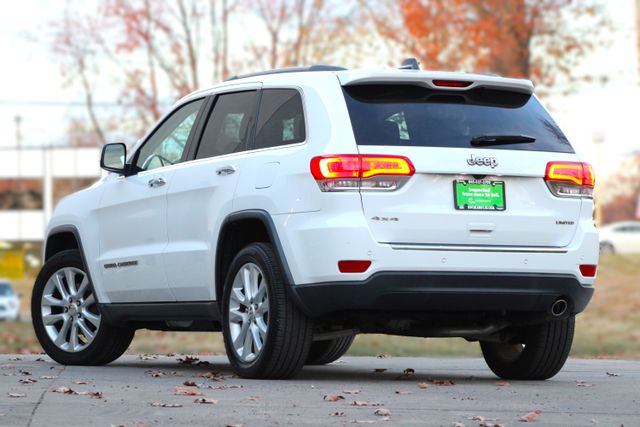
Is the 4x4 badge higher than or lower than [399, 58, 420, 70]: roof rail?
lower

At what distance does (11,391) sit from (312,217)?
202 centimetres

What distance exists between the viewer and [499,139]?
8469 mm

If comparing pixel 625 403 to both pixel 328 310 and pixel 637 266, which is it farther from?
pixel 637 266

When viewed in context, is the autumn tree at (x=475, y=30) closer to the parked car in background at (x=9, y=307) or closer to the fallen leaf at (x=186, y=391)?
the parked car in background at (x=9, y=307)

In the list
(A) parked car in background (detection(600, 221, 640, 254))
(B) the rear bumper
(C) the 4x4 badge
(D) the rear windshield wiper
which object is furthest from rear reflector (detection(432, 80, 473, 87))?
(A) parked car in background (detection(600, 221, 640, 254))

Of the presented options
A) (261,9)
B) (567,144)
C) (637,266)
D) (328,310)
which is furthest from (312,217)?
(637,266)

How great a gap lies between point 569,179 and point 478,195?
2.26ft

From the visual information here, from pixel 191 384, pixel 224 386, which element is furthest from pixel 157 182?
pixel 224 386

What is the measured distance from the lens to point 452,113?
8562 millimetres

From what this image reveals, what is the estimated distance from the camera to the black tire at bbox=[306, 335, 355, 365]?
1099 cm

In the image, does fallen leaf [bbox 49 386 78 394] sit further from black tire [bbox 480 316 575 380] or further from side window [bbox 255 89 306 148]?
black tire [bbox 480 316 575 380]

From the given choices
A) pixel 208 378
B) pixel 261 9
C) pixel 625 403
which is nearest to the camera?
pixel 625 403

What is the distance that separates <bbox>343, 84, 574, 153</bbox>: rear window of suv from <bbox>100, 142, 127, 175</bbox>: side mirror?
232 cm

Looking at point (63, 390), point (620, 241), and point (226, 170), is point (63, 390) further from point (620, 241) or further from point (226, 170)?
point (620, 241)
